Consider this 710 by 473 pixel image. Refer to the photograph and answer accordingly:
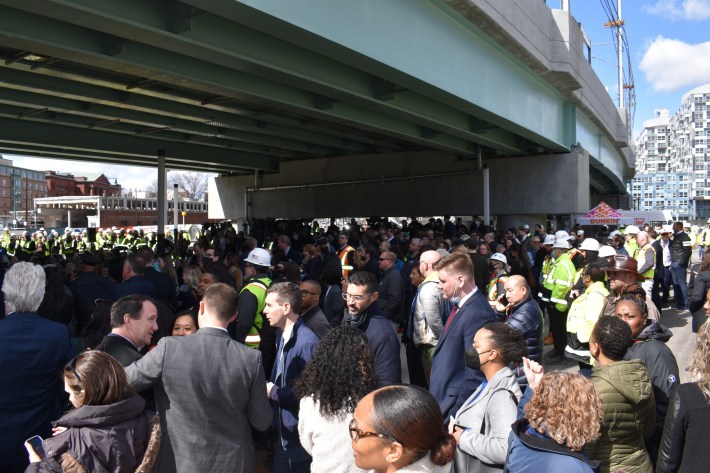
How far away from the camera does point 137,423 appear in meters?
2.66

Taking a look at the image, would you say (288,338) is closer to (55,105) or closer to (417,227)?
(55,105)

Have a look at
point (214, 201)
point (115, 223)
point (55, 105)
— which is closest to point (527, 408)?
point (55, 105)

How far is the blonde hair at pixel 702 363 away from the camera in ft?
8.69

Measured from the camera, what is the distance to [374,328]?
4113mm

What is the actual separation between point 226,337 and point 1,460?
165cm

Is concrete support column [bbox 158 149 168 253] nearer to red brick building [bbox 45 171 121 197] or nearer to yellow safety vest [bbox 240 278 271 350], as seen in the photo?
yellow safety vest [bbox 240 278 271 350]

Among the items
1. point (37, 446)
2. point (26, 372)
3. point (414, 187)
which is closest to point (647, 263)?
point (26, 372)

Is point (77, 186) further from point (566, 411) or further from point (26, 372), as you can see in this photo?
point (566, 411)

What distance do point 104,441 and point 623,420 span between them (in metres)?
2.76

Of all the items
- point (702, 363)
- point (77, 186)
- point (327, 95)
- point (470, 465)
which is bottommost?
point (470, 465)

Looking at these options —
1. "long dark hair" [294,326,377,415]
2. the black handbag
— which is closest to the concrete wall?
the black handbag

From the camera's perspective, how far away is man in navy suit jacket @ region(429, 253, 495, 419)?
4004 mm

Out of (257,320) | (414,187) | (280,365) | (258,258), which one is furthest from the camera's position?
(414,187)

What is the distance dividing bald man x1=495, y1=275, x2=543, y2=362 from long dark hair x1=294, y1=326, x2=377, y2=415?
2468 mm
